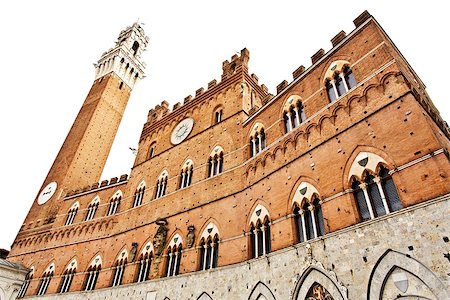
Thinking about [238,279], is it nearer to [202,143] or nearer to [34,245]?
[202,143]

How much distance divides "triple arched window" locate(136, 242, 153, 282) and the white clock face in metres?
13.9

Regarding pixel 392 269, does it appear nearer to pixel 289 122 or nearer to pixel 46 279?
pixel 289 122

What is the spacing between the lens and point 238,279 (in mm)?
10461

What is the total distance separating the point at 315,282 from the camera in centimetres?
816

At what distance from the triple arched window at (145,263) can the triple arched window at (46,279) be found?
26.9 feet

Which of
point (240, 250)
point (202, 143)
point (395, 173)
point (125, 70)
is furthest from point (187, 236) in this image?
point (125, 70)

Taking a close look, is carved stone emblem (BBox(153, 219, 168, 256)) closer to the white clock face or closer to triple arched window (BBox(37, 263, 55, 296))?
triple arched window (BBox(37, 263, 55, 296))

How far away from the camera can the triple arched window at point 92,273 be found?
16355 millimetres

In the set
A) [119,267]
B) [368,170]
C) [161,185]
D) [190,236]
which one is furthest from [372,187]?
[119,267]

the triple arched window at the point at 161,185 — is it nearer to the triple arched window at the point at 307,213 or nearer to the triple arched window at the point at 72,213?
the triple arched window at the point at 72,213

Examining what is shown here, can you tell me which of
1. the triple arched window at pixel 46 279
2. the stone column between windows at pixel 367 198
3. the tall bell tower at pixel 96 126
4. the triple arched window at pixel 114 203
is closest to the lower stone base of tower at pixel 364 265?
the stone column between windows at pixel 367 198

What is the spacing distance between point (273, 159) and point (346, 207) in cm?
394

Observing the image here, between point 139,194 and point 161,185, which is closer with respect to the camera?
point 161,185

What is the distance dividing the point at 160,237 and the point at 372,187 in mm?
10006
